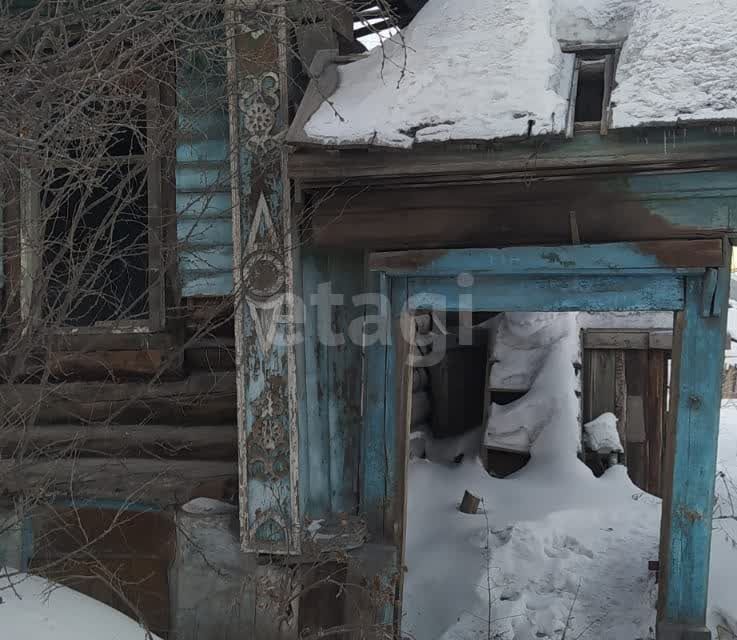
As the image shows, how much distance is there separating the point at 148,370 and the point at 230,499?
853 mm

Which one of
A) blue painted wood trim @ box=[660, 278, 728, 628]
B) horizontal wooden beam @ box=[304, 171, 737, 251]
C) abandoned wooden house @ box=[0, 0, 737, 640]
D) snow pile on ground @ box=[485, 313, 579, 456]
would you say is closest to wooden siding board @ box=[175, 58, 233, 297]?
abandoned wooden house @ box=[0, 0, 737, 640]

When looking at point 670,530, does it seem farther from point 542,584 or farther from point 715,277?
point 542,584

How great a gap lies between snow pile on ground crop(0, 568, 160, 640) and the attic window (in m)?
2.75

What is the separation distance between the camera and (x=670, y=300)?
3.58m

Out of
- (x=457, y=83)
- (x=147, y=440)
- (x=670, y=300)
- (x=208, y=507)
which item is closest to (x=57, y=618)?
(x=208, y=507)

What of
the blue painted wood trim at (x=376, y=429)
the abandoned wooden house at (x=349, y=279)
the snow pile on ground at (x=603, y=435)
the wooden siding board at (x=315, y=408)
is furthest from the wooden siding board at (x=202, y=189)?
the snow pile on ground at (x=603, y=435)

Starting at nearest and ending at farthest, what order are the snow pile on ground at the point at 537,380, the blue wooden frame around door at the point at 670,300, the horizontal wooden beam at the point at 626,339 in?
the blue wooden frame around door at the point at 670,300, the snow pile on ground at the point at 537,380, the horizontal wooden beam at the point at 626,339

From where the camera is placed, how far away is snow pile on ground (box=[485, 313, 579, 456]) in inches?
260

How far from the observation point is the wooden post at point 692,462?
3539 millimetres

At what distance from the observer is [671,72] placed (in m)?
3.28

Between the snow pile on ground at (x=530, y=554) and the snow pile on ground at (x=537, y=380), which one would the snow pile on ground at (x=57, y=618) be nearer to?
the snow pile on ground at (x=530, y=554)

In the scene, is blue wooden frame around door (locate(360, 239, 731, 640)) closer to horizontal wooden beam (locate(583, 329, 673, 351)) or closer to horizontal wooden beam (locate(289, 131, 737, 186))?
horizontal wooden beam (locate(289, 131, 737, 186))

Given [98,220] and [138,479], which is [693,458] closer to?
[138,479]

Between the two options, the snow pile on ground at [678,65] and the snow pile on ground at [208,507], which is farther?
the snow pile on ground at [208,507]
